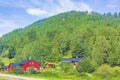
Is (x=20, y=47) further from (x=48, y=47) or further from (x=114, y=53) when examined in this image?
(x=114, y=53)

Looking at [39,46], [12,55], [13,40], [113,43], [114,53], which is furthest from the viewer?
[13,40]

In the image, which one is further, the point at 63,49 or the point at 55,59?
the point at 63,49

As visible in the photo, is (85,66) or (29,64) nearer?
(85,66)

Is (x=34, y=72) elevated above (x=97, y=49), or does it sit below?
below

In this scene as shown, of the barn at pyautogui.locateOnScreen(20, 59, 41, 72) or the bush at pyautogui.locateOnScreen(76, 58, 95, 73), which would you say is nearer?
the bush at pyautogui.locateOnScreen(76, 58, 95, 73)

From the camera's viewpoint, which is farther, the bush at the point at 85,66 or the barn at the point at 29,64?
the barn at the point at 29,64

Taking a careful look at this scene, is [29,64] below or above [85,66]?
above

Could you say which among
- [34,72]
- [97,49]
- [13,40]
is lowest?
[34,72]

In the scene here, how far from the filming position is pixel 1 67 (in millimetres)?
116500

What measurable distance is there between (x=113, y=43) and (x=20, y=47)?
248 ft

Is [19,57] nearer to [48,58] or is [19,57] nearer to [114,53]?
[48,58]

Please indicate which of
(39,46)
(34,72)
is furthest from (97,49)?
(39,46)

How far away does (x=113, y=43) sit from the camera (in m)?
108

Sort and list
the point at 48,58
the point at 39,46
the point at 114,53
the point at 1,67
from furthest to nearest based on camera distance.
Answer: the point at 39,46
the point at 48,58
the point at 1,67
the point at 114,53
